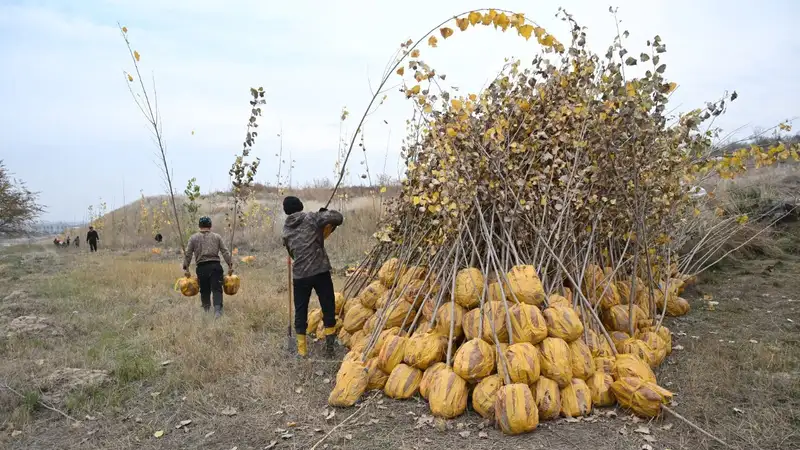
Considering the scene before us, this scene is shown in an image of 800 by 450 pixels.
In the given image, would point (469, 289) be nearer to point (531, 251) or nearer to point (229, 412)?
point (531, 251)

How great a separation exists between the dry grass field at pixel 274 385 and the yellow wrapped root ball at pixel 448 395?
0.09 m

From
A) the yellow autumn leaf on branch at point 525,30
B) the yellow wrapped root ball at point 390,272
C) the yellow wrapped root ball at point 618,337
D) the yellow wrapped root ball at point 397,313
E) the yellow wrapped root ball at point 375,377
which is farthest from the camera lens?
the yellow wrapped root ball at point 390,272

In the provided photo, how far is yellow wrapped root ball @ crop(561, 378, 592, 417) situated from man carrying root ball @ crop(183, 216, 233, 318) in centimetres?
469

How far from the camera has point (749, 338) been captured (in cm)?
508

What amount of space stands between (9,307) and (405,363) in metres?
7.16

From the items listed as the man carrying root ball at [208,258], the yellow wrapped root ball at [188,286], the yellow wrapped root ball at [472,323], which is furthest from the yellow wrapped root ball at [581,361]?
the yellow wrapped root ball at [188,286]

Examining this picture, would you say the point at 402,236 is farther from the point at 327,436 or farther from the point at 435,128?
the point at 327,436

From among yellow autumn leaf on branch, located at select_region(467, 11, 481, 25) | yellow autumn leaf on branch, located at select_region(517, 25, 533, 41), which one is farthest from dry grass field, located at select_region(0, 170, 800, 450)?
yellow autumn leaf on branch, located at select_region(467, 11, 481, 25)

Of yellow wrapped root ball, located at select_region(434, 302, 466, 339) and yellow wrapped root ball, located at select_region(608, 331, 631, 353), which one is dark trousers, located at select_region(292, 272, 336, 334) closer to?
yellow wrapped root ball, located at select_region(434, 302, 466, 339)

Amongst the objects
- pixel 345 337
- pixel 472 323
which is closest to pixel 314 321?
pixel 345 337

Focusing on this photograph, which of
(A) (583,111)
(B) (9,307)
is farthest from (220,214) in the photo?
(A) (583,111)

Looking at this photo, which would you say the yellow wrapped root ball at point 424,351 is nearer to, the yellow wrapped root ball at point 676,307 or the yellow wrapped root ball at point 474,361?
the yellow wrapped root ball at point 474,361

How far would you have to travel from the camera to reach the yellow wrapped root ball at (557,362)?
3.73m

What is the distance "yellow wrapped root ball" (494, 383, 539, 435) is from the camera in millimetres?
3418
